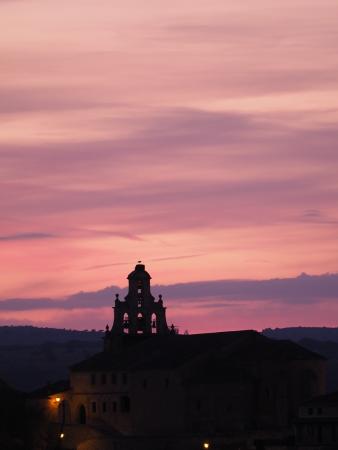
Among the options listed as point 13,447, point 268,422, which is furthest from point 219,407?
point 13,447

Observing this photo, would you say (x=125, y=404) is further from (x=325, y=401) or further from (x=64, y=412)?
(x=325, y=401)

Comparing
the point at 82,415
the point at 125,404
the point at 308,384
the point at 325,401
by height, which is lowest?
the point at 325,401

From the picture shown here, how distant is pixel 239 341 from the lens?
566 ft

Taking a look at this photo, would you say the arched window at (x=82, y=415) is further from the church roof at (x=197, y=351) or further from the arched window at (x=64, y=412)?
the church roof at (x=197, y=351)

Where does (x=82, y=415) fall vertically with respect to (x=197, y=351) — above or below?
below

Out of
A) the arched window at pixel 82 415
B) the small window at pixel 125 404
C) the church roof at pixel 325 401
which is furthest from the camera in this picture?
the arched window at pixel 82 415

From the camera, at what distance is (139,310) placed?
7259 inches

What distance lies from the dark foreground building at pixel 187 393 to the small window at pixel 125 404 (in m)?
0.08

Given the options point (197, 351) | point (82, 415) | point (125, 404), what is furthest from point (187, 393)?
point (82, 415)

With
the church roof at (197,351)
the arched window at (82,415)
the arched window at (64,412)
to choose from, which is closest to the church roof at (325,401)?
the church roof at (197,351)

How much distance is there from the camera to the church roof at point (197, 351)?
169875mm

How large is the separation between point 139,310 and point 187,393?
19.3 m

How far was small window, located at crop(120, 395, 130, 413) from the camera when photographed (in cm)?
17138

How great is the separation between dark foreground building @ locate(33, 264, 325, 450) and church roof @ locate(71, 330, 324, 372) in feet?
0.25
